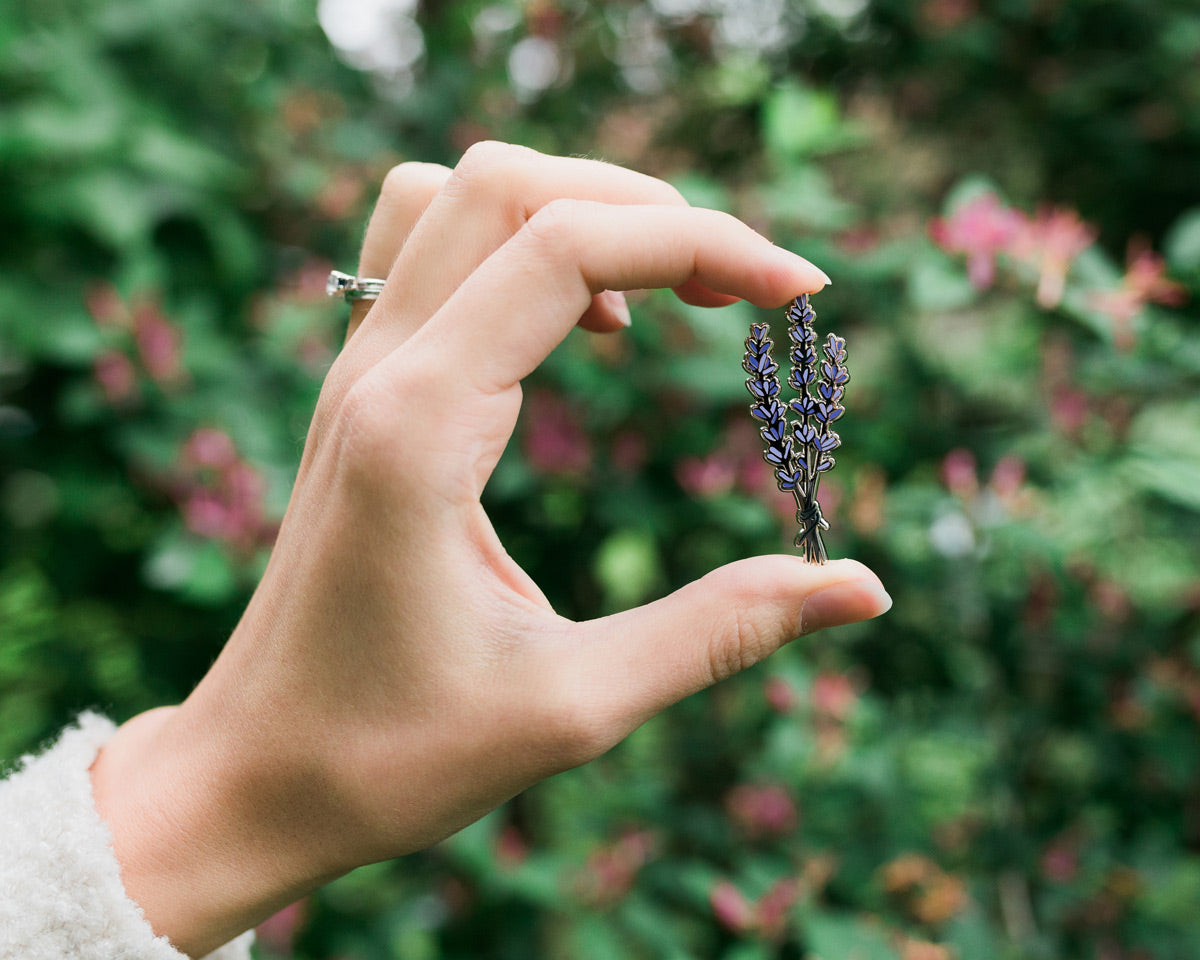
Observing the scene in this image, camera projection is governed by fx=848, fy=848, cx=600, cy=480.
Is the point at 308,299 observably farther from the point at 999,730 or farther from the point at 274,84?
the point at 999,730

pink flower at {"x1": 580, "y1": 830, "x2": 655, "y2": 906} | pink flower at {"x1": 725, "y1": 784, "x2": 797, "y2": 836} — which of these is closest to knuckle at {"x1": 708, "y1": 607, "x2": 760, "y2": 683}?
pink flower at {"x1": 725, "y1": 784, "x2": 797, "y2": 836}

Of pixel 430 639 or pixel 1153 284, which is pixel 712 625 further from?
pixel 1153 284

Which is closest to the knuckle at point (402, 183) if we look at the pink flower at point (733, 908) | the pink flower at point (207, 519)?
the pink flower at point (207, 519)

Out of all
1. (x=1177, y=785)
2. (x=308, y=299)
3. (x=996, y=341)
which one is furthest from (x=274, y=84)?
(x=1177, y=785)

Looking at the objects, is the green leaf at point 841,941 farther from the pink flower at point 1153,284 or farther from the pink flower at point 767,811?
the pink flower at point 1153,284

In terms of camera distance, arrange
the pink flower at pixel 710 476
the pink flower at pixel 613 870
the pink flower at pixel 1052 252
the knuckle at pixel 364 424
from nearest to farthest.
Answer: the knuckle at pixel 364 424
the pink flower at pixel 1052 252
the pink flower at pixel 710 476
the pink flower at pixel 613 870

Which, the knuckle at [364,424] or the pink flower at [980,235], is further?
the pink flower at [980,235]

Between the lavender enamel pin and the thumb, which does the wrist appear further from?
the lavender enamel pin
